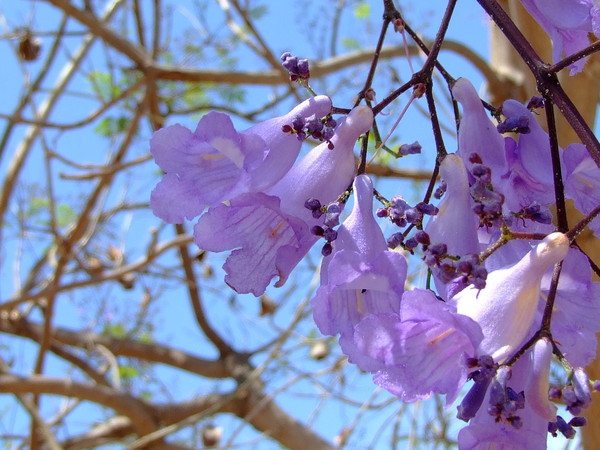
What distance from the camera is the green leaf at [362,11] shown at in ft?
13.2

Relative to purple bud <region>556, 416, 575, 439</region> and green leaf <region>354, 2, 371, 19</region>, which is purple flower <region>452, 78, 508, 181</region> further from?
green leaf <region>354, 2, 371, 19</region>

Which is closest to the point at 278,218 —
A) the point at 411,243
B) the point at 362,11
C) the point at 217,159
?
the point at 217,159

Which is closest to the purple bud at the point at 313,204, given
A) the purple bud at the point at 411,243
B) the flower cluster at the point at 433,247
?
the flower cluster at the point at 433,247

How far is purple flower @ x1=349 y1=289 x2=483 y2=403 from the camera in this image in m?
0.67

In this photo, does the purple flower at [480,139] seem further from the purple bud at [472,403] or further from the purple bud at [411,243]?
the purple bud at [472,403]

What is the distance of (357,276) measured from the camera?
72 centimetres

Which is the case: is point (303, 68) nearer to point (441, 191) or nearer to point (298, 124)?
point (298, 124)

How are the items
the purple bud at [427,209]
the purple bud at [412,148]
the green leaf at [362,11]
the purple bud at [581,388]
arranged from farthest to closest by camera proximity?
the green leaf at [362,11], the purple bud at [412,148], the purple bud at [427,209], the purple bud at [581,388]

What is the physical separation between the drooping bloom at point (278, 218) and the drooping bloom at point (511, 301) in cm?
19

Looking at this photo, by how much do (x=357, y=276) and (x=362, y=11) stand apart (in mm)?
3557

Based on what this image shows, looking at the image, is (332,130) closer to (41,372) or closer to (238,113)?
(238,113)

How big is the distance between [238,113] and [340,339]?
236cm

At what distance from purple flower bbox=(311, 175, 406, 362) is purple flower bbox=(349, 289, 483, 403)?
4cm

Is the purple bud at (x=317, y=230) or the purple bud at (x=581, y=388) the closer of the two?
the purple bud at (x=581, y=388)
